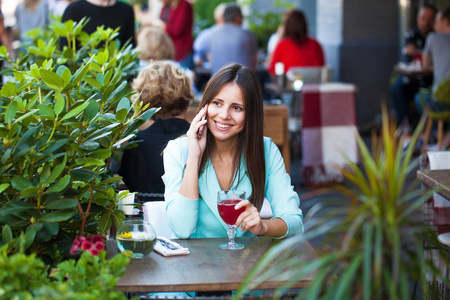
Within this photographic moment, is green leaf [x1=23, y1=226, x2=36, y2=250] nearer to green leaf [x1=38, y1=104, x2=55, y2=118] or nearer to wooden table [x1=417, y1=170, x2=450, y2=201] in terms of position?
green leaf [x1=38, y1=104, x2=55, y2=118]

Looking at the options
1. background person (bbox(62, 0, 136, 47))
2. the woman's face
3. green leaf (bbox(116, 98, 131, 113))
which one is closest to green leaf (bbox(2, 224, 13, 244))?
green leaf (bbox(116, 98, 131, 113))

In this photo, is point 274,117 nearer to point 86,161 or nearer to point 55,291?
point 86,161

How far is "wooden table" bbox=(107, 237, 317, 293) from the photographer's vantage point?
5.60 feet

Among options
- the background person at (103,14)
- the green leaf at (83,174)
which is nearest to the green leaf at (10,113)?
the green leaf at (83,174)

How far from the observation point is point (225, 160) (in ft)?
8.18

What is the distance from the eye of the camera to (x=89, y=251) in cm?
166

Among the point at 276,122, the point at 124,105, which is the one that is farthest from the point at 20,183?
the point at 276,122

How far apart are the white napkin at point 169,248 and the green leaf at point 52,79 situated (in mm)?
562

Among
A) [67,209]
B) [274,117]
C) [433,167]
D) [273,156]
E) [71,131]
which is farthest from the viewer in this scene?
[274,117]

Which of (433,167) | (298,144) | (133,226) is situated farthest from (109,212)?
(298,144)

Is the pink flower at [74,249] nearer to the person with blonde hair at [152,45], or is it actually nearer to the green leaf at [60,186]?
the green leaf at [60,186]

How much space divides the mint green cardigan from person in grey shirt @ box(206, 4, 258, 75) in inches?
199

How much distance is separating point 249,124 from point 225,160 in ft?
0.55

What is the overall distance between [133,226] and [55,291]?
0.50m
